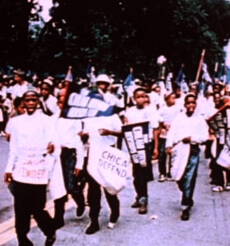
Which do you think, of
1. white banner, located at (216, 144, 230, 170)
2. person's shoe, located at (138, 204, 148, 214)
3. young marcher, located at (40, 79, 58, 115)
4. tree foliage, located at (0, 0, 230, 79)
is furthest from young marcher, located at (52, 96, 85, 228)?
tree foliage, located at (0, 0, 230, 79)

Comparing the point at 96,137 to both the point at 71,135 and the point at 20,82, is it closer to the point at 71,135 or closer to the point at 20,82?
the point at 71,135

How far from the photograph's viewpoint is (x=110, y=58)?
3428 cm

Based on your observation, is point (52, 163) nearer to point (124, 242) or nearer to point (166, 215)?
point (124, 242)

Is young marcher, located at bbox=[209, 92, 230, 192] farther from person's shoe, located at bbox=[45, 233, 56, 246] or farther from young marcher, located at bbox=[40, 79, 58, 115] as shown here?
person's shoe, located at bbox=[45, 233, 56, 246]

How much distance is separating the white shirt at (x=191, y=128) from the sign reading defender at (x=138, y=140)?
1.35 ft

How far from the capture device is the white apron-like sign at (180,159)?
852cm

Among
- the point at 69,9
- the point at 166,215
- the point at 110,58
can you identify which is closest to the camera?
the point at 166,215

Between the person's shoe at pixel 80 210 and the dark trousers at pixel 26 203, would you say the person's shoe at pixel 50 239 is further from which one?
the person's shoe at pixel 80 210

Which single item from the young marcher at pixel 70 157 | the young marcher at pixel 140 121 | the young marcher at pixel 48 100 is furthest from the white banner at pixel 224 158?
the young marcher at pixel 70 157

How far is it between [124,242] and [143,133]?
77.1 inches

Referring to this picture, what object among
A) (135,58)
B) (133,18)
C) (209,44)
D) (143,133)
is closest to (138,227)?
(143,133)

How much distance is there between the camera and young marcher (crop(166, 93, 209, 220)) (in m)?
8.48

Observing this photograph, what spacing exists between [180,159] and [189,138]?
307 millimetres

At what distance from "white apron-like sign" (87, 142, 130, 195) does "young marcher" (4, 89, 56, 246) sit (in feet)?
4.32
